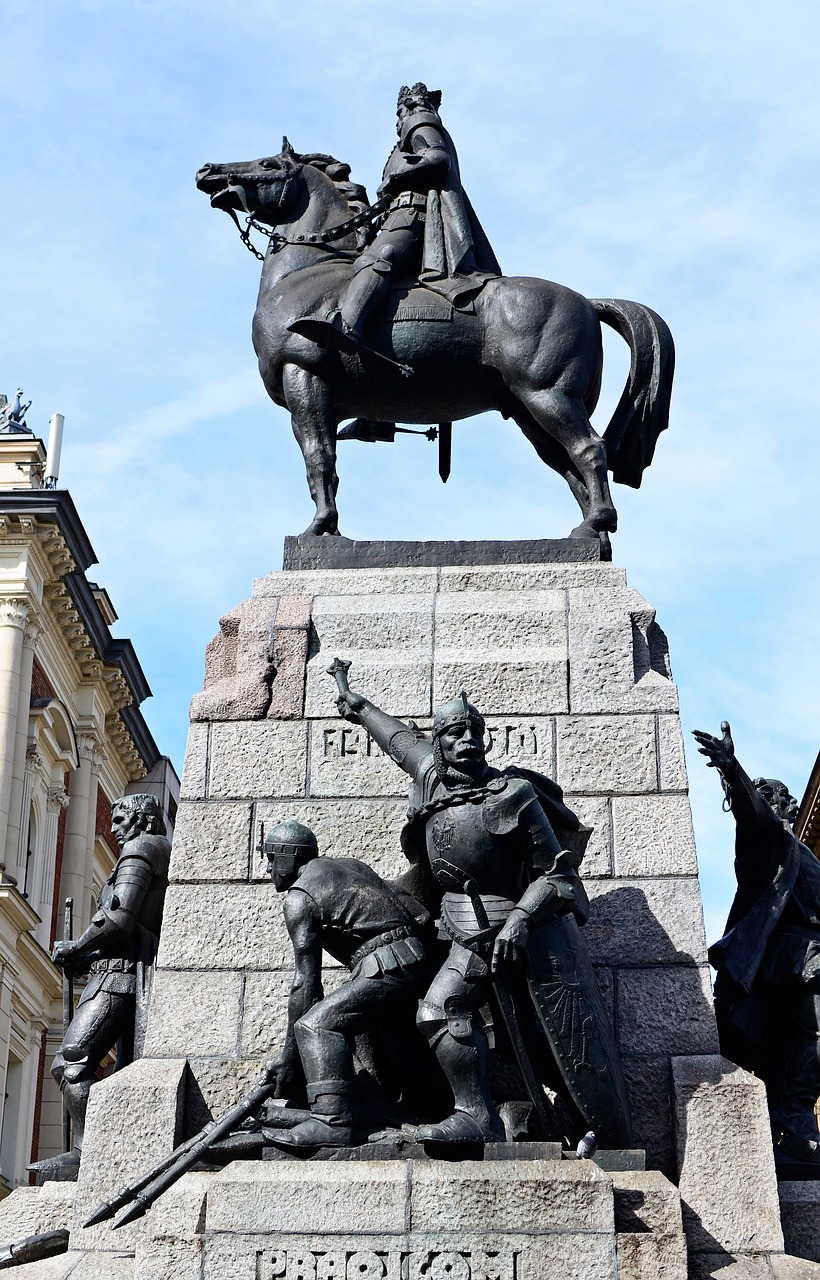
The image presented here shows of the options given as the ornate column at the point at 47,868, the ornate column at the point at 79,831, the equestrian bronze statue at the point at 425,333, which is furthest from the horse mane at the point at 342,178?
the ornate column at the point at 79,831

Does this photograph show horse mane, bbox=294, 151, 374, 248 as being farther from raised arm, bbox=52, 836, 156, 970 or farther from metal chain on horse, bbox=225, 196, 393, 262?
raised arm, bbox=52, 836, 156, 970

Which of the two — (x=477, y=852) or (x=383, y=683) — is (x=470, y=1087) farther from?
(x=383, y=683)

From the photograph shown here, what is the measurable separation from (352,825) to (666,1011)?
6.11 feet

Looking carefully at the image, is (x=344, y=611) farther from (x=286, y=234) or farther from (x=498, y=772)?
(x=286, y=234)

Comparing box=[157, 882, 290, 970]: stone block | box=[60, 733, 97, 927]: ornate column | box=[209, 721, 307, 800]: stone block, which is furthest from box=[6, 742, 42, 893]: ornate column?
box=[157, 882, 290, 970]: stone block

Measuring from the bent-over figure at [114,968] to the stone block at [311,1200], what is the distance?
2381mm

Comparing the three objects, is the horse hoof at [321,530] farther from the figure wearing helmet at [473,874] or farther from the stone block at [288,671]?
the figure wearing helmet at [473,874]

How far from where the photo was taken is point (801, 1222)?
9305 mm

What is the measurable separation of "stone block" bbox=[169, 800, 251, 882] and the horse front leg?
7.18 ft

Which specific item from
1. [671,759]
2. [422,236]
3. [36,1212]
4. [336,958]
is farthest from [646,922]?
[422,236]

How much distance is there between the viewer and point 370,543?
11.7 meters

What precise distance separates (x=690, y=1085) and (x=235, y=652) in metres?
3.57

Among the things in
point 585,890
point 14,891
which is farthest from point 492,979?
point 14,891

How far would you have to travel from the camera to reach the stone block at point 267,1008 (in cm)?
984
